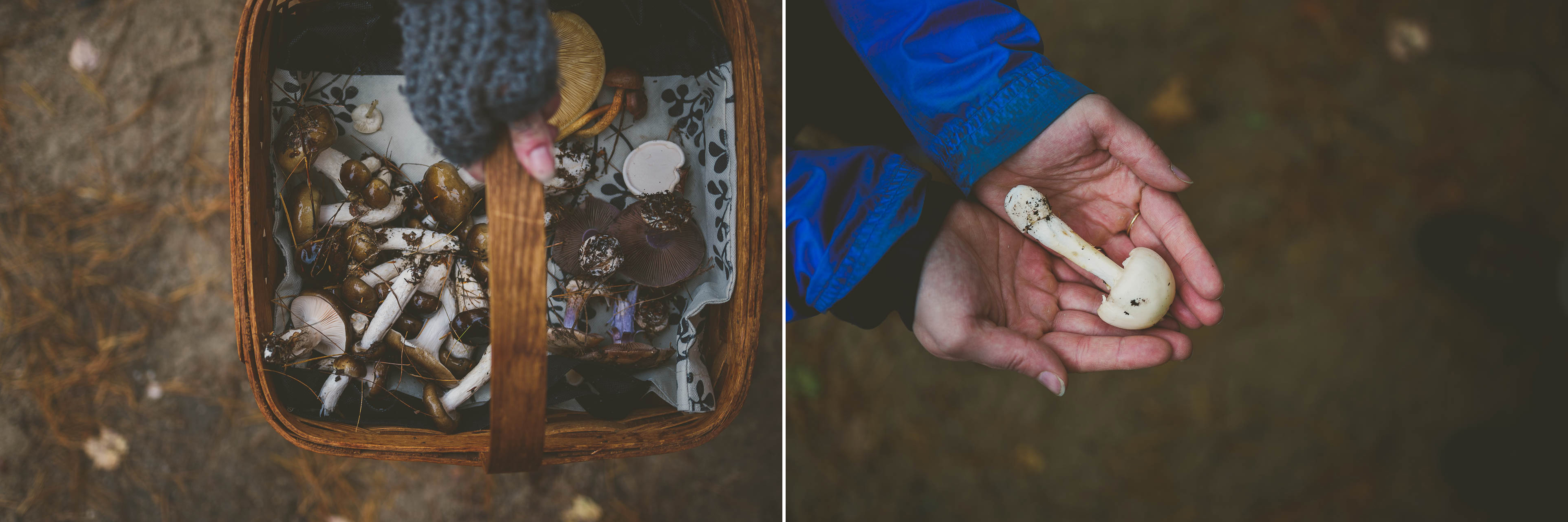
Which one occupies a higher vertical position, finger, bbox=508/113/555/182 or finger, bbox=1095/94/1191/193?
finger, bbox=508/113/555/182

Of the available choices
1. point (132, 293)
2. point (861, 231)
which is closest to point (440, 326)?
point (861, 231)

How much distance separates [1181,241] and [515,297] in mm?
1140

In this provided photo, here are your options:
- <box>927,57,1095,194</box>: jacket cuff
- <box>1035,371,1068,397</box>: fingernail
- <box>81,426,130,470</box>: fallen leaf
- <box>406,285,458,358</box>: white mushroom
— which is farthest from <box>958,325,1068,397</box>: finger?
<box>81,426,130,470</box>: fallen leaf

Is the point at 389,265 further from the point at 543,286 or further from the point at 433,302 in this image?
the point at 543,286

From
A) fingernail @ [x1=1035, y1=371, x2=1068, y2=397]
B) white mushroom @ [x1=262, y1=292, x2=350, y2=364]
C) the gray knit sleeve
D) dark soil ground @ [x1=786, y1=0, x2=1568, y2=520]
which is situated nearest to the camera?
the gray knit sleeve

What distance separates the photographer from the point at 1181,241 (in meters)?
1.27

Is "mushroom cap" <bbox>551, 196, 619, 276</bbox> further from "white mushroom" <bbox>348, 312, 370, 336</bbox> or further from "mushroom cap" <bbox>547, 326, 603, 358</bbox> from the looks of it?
"white mushroom" <bbox>348, 312, 370, 336</bbox>

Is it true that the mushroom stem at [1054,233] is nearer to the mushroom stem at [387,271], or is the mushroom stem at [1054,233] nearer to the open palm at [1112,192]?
the open palm at [1112,192]

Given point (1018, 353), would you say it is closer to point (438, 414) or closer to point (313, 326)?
point (438, 414)

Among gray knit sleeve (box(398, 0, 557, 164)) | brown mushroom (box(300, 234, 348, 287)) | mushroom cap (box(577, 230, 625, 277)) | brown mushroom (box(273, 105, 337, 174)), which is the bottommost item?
mushroom cap (box(577, 230, 625, 277))

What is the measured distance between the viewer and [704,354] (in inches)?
58.7

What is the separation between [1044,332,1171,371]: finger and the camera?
1.24m

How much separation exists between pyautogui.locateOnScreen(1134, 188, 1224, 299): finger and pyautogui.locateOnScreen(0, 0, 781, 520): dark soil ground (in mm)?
1329

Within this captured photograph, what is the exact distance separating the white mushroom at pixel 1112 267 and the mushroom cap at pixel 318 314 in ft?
4.32
